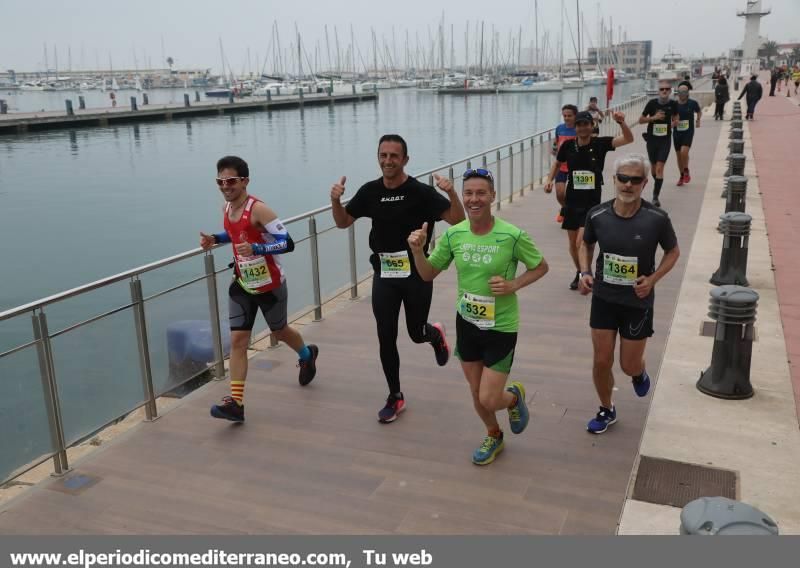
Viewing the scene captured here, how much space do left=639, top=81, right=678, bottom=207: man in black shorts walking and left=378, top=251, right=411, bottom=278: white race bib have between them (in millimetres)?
8401

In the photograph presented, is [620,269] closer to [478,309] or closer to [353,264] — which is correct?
[478,309]

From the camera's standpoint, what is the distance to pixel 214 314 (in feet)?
19.9

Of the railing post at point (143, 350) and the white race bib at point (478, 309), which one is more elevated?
the white race bib at point (478, 309)

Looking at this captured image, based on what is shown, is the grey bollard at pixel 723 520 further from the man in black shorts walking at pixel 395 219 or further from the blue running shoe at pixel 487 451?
the man in black shorts walking at pixel 395 219

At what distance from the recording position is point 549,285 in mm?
8555

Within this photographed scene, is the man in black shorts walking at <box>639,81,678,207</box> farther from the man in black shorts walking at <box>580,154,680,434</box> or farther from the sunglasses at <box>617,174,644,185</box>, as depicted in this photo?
the sunglasses at <box>617,174,644,185</box>

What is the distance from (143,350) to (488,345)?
2.53 meters

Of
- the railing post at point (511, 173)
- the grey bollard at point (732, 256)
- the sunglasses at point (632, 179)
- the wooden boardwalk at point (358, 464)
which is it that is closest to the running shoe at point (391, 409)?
the wooden boardwalk at point (358, 464)

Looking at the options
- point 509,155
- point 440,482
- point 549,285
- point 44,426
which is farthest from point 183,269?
point 509,155

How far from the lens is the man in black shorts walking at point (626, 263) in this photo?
4332mm

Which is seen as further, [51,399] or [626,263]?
[51,399]

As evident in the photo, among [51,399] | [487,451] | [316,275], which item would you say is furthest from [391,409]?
[316,275]

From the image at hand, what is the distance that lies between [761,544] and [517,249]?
2.01m

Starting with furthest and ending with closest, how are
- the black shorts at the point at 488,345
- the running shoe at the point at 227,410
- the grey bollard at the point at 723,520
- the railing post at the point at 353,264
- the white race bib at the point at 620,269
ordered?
1. the railing post at the point at 353,264
2. the running shoe at the point at 227,410
3. the white race bib at the point at 620,269
4. the black shorts at the point at 488,345
5. the grey bollard at the point at 723,520
